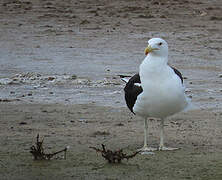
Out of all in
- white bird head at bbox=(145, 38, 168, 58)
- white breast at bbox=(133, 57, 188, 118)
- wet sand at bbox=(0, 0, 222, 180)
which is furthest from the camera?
white bird head at bbox=(145, 38, 168, 58)

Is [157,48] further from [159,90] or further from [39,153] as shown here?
[39,153]

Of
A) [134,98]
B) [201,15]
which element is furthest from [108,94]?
[201,15]

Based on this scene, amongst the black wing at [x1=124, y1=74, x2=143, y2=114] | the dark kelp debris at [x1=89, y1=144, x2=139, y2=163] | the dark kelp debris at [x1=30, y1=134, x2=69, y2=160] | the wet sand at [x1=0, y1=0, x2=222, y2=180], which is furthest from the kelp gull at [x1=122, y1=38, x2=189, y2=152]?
the dark kelp debris at [x1=30, y1=134, x2=69, y2=160]

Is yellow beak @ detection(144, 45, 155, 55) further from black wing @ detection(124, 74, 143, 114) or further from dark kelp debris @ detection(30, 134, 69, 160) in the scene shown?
dark kelp debris @ detection(30, 134, 69, 160)

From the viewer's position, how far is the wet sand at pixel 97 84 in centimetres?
685

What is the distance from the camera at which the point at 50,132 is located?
8.23 metres

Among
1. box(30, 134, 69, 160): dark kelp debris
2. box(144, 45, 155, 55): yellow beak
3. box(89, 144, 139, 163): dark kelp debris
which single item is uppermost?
box(144, 45, 155, 55): yellow beak

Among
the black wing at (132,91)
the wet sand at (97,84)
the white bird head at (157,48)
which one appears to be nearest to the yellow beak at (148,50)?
the white bird head at (157,48)

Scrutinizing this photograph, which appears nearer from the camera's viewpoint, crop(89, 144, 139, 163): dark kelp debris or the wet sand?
crop(89, 144, 139, 163): dark kelp debris

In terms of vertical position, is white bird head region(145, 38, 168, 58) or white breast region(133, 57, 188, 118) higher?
white bird head region(145, 38, 168, 58)

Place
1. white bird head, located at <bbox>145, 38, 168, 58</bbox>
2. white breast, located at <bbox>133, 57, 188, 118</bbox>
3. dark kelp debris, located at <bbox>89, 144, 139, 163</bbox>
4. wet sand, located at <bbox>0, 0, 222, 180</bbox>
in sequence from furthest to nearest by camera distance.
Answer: white bird head, located at <bbox>145, 38, 168, 58</bbox>, white breast, located at <bbox>133, 57, 188, 118</bbox>, wet sand, located at <bbox>0, 0, 222, 180</bbox>, dark kelp debris, located at <bbox>89, 144, 139, 163</bbox>

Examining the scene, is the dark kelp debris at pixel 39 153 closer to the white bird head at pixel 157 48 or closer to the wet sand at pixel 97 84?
the wet sand at pixel 97 84

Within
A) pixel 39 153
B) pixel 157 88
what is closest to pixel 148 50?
pixel 157 88

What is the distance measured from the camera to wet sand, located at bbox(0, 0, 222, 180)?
685 cm
